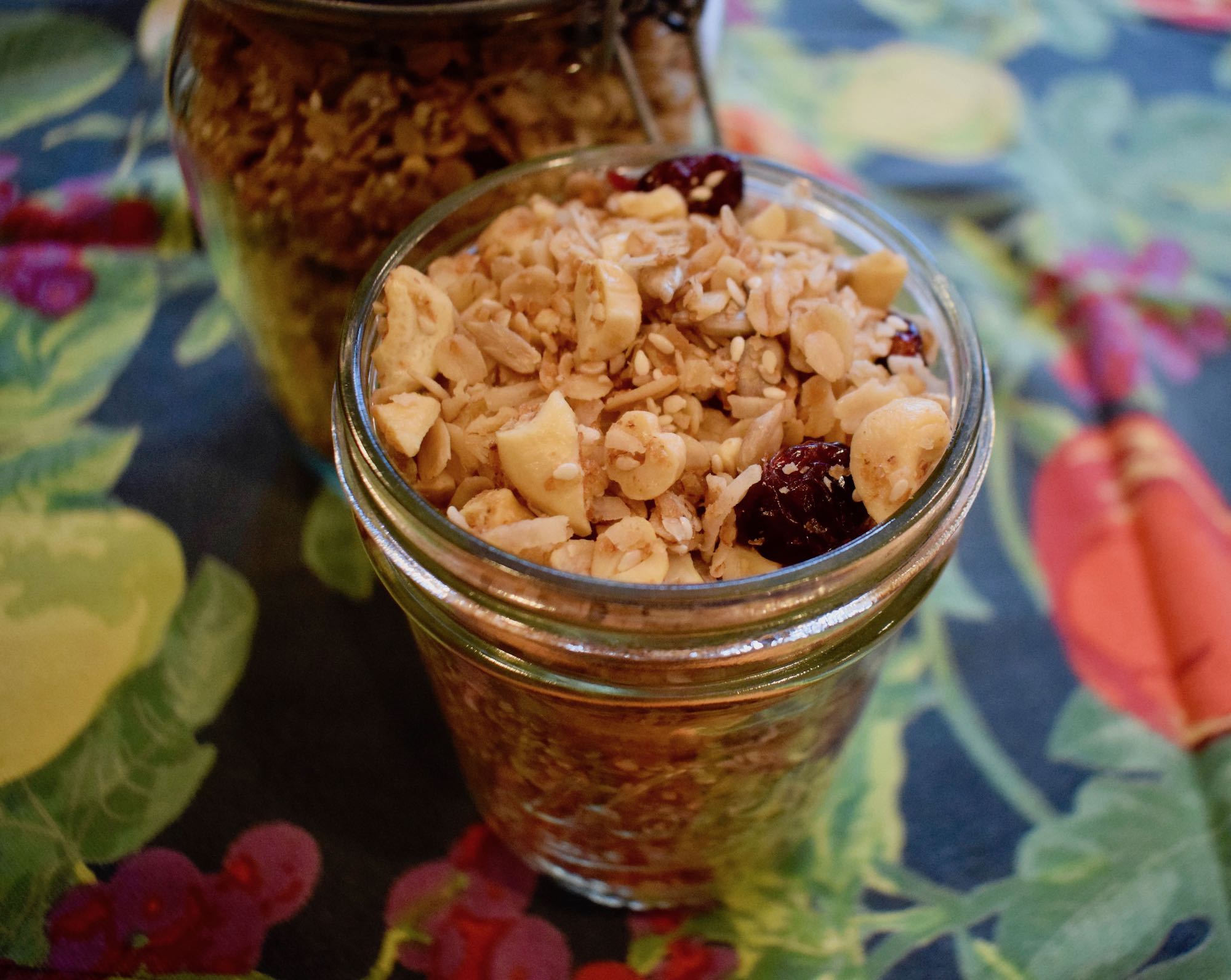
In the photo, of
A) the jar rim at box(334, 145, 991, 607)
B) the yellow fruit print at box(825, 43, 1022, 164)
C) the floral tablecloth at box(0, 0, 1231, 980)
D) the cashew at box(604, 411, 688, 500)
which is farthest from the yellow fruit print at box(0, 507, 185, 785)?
the yellow fruit print at box(825, 43, 1022, 164)

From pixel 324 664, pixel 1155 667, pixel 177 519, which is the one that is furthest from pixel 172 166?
pixel 1155 667

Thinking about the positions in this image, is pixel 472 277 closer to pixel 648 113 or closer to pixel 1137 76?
pixel 648 113

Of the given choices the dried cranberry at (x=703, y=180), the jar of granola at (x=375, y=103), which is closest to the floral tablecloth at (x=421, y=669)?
the jar of granola at (x=375, y=103)

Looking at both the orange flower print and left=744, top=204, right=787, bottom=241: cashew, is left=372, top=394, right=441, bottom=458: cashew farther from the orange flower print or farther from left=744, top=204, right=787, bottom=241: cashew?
the orange flower print

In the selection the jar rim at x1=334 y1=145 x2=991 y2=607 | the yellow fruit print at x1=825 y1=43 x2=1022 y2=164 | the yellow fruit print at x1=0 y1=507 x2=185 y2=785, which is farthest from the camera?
the yellow fruit print at x1=825 y1=43 x2=1022 y2=164

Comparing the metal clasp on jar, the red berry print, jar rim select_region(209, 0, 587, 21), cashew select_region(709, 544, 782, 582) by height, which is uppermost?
jar rim select_region(209, 0, 587, 21)

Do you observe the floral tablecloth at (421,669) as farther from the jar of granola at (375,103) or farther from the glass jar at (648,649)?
the jar of granola at (375,103)
